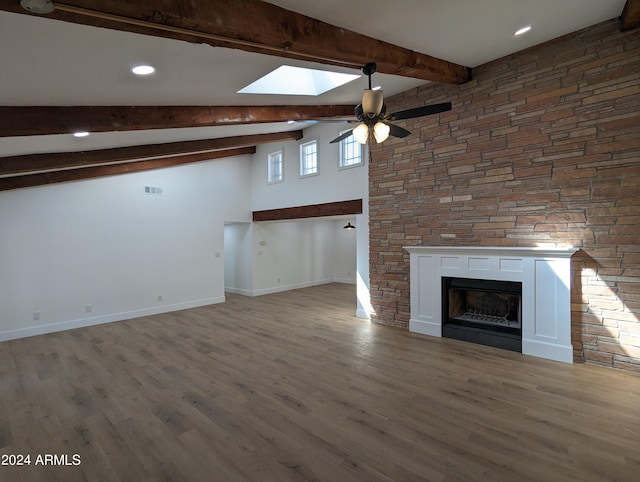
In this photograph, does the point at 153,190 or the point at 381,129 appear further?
the point at 153,190

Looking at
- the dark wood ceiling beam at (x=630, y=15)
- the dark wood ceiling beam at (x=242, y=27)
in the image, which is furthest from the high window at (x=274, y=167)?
the dark wood ceiling beam at (x=630, y=15)

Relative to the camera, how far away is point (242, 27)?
224cm

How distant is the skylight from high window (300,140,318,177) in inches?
113

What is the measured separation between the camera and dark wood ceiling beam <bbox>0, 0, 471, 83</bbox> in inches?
70.1

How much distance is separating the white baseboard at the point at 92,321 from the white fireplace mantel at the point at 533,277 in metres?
5.55

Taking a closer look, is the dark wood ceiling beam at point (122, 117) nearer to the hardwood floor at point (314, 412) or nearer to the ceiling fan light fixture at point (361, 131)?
the ceiling fan light fixture at point (361, 131)

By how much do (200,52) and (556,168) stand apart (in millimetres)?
4264

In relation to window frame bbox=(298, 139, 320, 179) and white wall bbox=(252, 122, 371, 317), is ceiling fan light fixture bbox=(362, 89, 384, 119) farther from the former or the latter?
window frame bbox=(298, 139, 320, 179)

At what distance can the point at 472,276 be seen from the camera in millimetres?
4691

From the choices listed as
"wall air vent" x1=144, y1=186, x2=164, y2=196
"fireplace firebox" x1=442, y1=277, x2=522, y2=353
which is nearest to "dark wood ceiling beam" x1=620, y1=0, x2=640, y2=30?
"fireplace firebox" x1=442, y1=277, x2=522, y2=353

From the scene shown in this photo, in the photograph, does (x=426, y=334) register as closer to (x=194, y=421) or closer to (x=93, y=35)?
(x=194, y=421)

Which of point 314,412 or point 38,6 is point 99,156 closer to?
point 38,6

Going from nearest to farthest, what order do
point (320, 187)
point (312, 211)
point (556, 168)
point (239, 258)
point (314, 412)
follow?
point (314, 412) → point (556, 168) → point (320, 187) → point (312, 211) → point (239, 258)

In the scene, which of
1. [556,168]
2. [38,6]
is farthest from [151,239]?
[556,168]
